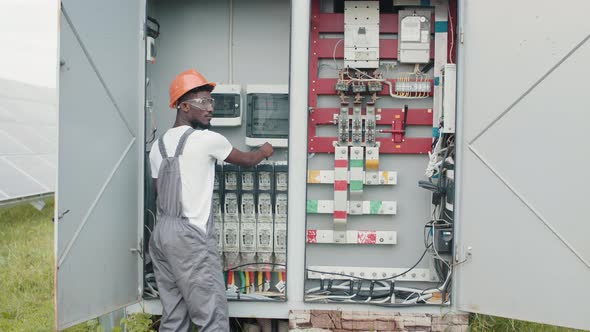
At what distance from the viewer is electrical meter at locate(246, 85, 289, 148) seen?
4.46 m

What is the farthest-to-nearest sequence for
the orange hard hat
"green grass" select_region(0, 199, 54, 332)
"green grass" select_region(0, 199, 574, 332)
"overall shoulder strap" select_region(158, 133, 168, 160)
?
1. "green grass" select_region(0, 199, 54, 332)
2. "green grass" select_region(0, 199, 574, 332)
3. the orange hard hat
4. "overall shoulder strap" select_region(158, 133, 168, 160)

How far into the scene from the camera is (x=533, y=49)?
3.51 metres

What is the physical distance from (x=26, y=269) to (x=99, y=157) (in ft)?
11.8

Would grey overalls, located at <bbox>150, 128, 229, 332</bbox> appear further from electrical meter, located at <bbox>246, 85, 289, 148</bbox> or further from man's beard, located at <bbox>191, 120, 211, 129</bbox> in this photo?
electrical meter, located at <bbox>246, 85, 289, 148</bbox>

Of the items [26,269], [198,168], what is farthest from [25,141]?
[198,168]

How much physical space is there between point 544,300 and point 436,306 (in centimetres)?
66

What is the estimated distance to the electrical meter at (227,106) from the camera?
4488 millimetres

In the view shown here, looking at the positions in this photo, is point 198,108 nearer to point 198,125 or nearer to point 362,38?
point 198,125

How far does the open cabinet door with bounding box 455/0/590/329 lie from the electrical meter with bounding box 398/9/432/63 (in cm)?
66

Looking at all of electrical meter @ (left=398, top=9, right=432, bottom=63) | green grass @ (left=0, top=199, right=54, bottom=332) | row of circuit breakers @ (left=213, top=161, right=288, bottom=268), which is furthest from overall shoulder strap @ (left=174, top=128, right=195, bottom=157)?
green grass @ (left=0, top=199, right=54, bottom=332)

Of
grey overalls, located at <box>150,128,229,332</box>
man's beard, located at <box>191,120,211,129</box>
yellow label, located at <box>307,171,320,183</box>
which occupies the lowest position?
grey overalls, located at <box>150,128,229,332</box>

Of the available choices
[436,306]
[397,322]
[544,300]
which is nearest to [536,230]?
[544,300]

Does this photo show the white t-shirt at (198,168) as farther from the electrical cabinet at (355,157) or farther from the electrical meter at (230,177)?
the electrical meter at (230,177)

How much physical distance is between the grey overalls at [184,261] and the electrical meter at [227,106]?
947mm
